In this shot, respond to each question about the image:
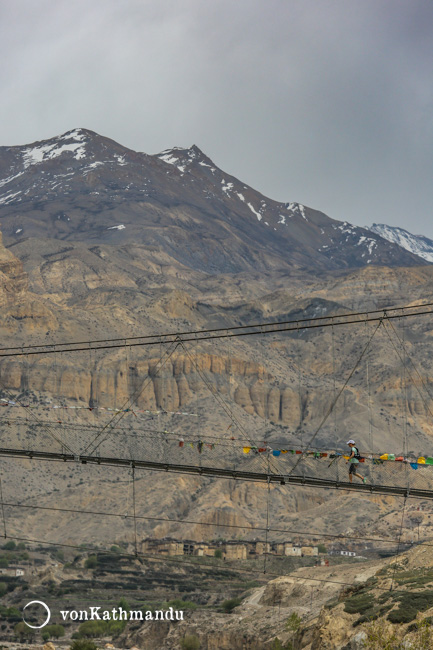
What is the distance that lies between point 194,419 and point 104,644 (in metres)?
72.2

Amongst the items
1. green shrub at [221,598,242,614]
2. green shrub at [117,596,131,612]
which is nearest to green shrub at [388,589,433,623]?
green shrub at [221,598,242,614]

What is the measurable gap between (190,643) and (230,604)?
1258cm

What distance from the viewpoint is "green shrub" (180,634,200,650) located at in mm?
66688

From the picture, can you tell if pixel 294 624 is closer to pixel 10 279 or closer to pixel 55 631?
pixel 55 631

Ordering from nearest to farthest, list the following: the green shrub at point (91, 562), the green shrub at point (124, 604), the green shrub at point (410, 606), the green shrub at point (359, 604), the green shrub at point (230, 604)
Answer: the green shrub at point (410, 606), the green shrub at point (359, 604), the green shrub at point (230, 604), the green shrub at point (124, 604), the green shrub at point (91, 562)

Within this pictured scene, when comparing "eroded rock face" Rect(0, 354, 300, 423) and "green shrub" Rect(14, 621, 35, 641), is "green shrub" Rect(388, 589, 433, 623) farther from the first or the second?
"eroded rock face" Rect(0, 354, 300, 423)

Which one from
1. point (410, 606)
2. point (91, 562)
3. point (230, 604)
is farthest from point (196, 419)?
point (410, 606)

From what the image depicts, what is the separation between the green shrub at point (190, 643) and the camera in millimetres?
66688

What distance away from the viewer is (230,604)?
7912 centimetres

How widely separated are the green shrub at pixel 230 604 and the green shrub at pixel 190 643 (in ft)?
30.3

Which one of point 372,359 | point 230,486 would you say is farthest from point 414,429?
point 230,486

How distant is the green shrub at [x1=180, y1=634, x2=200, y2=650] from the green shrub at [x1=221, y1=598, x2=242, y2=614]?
923cm

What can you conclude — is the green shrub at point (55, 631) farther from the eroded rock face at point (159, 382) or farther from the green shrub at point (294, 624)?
the eroded rock face at point (159, 382)

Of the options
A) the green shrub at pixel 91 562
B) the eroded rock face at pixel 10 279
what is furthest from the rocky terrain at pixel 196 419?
the green shrub at pixel 91 562
